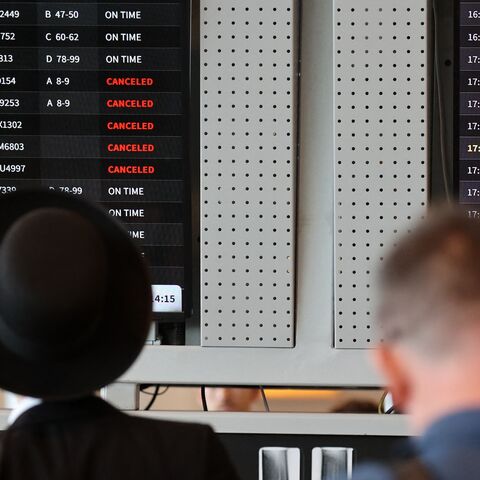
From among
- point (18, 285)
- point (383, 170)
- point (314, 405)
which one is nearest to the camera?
point (18, 285)

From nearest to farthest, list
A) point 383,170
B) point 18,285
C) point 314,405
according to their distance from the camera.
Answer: point 18,285 → point 383,170 → point 314,405

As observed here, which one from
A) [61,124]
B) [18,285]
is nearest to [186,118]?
[61,124]

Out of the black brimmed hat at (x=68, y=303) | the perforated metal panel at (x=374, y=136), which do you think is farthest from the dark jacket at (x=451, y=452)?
the perforated metal panel at (x=374, y=136)

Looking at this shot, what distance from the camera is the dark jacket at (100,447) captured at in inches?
57.9

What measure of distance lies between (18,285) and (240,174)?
1795 millimetres

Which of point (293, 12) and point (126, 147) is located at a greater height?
point (293, 12)

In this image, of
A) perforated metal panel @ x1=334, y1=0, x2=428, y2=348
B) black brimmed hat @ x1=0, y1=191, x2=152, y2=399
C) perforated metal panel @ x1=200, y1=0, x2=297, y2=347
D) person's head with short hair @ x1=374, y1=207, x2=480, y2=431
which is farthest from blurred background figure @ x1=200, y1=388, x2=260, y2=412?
person's head with short hair @ x1=374, y1=207, x2=480, y2=431

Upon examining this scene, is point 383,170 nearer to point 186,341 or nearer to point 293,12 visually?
point 293,12

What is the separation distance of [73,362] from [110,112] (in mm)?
1806

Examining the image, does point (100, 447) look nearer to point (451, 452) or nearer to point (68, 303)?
point (68, 303)

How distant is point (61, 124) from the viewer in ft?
10.7

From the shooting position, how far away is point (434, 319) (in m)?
1.22

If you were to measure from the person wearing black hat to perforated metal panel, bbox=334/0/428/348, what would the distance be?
1672mm

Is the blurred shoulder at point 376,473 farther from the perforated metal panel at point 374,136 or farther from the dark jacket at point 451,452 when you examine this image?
the perforated metal panel at point 374,136
